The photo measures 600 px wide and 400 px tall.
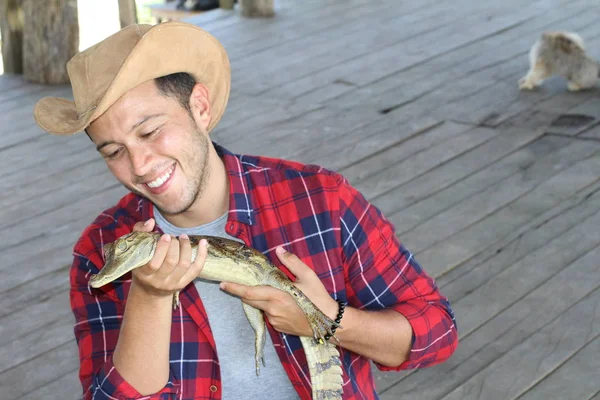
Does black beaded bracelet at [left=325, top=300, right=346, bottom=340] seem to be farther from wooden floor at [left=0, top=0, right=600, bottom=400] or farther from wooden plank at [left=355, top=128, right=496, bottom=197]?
wooden plank at [left=355, top=128, right=496, bottom=197]

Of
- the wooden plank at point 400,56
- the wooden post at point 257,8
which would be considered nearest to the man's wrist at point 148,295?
the wooden plank at point 400,56

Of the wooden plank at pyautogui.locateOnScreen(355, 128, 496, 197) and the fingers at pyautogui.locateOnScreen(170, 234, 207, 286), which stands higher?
the fingers at pyautogui.locateOnScreen(170, 234, 207, 286)

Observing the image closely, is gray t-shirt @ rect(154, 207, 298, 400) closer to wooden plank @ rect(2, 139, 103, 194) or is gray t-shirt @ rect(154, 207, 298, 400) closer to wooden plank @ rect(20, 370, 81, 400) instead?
wooden plank @ rect(20, 370, 81, 400)

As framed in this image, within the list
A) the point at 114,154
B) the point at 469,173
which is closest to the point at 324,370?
the point at 114,154

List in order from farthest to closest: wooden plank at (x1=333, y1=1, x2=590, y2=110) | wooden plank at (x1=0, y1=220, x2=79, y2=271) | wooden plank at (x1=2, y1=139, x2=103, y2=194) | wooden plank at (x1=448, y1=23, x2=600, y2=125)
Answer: wooden plank at (x1=333, y1=1, x2=590, y2=110) → wooden plank at (x1=448, y1=23, x2=600, y2=125) → wooden plank at (x1=2, y1=139, x2=103, y2=194) → wooden plank at (x1=0, y1=220, x2=79, y2=271)

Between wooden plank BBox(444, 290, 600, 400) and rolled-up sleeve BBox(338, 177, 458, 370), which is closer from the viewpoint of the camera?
rolled-up sleeve BBox(338, 177, 458, 370)

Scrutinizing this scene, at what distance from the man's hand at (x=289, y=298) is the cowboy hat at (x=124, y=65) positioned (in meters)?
0.45

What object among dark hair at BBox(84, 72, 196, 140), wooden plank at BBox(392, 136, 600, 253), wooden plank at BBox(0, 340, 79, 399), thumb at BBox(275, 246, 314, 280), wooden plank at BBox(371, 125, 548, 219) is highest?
dark hair at BBox(84, 72, 196, 140)

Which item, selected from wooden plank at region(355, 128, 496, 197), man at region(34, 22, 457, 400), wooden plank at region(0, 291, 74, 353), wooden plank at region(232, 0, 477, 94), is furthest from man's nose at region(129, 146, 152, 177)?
wooden plank at region(232, 0, 477, 94)

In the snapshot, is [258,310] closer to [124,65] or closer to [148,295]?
[148,295]

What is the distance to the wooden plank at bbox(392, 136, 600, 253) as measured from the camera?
12.8ft

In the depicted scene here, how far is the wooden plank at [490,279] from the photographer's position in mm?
2996

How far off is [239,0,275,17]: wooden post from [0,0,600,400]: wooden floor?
112 mm

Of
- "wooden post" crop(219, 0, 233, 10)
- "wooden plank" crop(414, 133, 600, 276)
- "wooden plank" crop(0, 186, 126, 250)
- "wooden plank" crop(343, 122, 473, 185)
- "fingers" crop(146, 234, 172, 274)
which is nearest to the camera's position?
"fingers" crop(146, 234, 172, 274)
